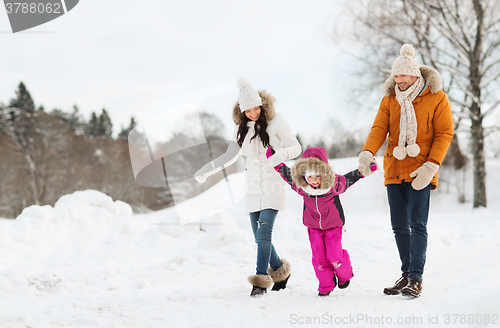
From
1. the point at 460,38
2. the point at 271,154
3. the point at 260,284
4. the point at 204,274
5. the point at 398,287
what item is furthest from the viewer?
the point at 460,38

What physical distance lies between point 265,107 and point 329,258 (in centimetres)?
149

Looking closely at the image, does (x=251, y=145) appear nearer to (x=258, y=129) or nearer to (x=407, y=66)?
(x=258, y=129)

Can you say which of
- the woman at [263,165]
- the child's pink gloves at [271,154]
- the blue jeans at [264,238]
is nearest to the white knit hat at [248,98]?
the woman at [263,165]

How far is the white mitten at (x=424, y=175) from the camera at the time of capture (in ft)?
9.26

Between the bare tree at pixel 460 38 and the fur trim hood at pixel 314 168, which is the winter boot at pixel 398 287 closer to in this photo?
the fur trim hood at pixel 314 168

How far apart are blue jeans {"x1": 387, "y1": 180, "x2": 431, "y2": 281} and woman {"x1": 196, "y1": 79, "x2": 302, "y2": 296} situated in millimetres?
968

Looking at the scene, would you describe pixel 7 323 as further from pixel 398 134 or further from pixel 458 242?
pixel 458 242

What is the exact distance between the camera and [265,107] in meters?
3.43

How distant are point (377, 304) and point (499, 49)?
437 inches

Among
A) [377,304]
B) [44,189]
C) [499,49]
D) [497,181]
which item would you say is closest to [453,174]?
[497,181]

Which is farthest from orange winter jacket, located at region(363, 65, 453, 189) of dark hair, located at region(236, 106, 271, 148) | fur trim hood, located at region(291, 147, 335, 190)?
dark hair, located at region(236, 106, 271, 148)

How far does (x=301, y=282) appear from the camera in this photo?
380cm

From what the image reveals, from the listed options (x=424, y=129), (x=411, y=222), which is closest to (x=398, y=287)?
(x=411, y=222)

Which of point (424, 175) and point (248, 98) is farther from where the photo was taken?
point (248, 98)
